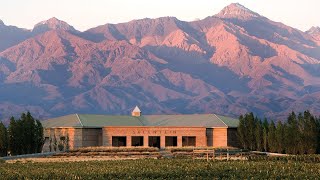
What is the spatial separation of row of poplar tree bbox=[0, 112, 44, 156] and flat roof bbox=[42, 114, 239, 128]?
11.0m

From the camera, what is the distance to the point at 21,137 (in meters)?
77.7

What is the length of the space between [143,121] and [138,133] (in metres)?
7.11

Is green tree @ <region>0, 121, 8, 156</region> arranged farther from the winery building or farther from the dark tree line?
the dark tree line

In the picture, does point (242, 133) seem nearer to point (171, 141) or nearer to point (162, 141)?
point (162, 141)

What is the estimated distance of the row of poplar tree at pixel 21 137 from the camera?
75.8 meters

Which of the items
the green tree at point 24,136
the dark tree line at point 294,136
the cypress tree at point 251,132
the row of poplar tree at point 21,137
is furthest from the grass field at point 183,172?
the cypress tree at point 251,132

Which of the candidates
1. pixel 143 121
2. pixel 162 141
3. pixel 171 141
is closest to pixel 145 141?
pixel 162 141

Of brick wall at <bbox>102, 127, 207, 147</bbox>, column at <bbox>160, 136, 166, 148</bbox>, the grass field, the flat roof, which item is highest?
the flat roof

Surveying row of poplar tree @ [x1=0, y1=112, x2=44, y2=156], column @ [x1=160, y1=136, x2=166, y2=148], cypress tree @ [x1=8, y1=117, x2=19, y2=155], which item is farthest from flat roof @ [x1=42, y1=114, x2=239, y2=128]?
cypress tree @ [x1=8, y1=117, x2=19, y2=155]

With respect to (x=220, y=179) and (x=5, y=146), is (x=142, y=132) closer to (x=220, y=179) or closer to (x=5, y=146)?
(x=5, y=146)

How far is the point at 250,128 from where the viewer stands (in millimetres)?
86188

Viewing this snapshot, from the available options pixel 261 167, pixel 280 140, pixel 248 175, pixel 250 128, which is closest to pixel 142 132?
pixel 250 128

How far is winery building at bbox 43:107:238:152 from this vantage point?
297ft

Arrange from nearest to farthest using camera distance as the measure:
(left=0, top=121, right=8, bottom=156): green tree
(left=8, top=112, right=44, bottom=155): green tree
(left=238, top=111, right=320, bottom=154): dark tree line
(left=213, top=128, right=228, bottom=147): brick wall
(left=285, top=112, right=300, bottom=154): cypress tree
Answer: (left=0, top=121, right=8, bottom=156): green tree < (left=238, top=111, right=320, bottom=154): dark tree line < (left=285, top=112, right=300, bottom=154): cypress tree < (left=8, top=112, right=44, bottom=155): green tree < (left=213, top=128, right=228, bottom=147): brick wall
